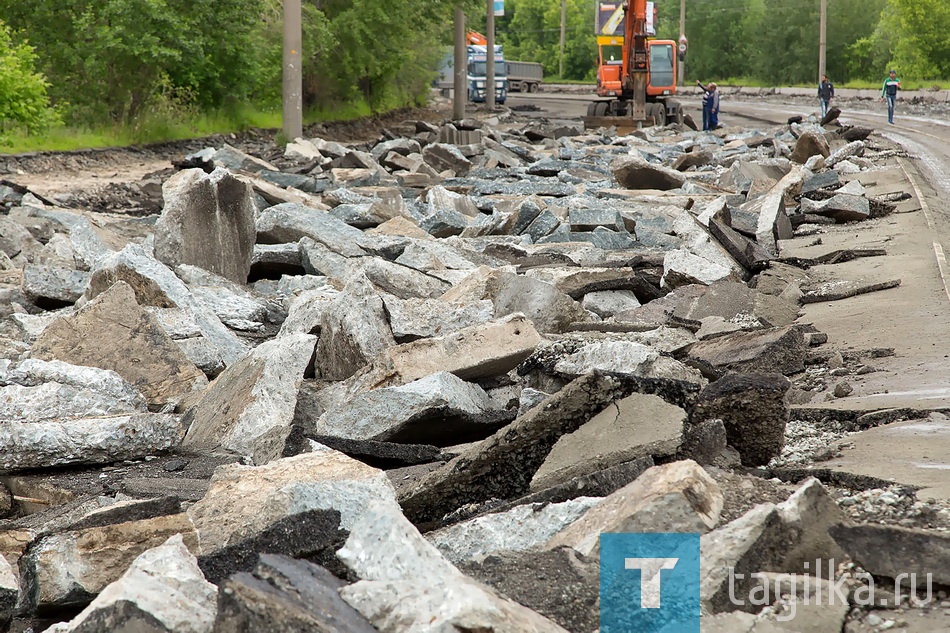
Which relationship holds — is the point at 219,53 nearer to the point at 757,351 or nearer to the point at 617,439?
the point at 757,351

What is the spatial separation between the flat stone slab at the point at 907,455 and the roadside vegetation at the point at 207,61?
52.7ft

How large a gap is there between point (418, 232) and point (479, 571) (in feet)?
25.7

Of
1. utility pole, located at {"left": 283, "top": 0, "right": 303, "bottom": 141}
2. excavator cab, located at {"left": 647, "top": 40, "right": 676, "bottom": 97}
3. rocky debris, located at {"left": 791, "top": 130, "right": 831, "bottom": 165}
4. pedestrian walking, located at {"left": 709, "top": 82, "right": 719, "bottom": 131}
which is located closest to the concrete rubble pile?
rocky debris, located at {"left": 791, "top": 130, "right": 831, "bottom": 165}

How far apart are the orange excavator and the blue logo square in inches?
1130

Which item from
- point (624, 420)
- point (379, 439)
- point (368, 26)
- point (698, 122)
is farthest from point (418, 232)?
point (698, 122)

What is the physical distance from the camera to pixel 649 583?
2.66 meters

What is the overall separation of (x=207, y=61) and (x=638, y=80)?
1383 cm

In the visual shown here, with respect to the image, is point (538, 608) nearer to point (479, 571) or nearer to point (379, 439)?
point (479, 571)

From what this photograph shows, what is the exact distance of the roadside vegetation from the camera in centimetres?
2153

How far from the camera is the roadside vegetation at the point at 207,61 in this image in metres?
21.5

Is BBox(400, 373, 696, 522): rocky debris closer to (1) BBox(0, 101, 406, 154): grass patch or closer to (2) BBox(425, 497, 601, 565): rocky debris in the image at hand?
(2) BBox(425, 497, 601, 565): rocky debris

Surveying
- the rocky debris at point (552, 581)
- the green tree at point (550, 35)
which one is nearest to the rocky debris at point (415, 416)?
the rocky debris at point (552, 581)

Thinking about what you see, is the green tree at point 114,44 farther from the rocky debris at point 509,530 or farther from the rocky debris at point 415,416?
the rocky debris at point 509,530

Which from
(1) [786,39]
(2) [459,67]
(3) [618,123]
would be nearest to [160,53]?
(3) [618,123]
